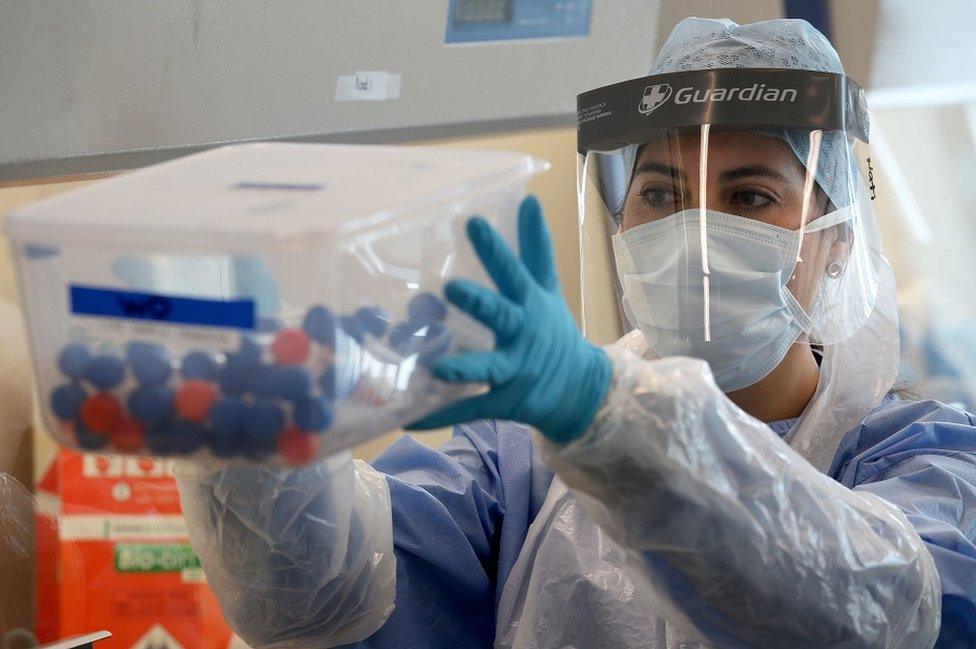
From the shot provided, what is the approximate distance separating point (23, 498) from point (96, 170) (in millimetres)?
378

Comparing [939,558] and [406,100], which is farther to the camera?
[406,100]

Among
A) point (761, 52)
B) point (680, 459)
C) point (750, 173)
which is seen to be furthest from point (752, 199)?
point (680, 459)

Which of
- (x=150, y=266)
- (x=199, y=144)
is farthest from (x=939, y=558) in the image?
(x=199, y=144)

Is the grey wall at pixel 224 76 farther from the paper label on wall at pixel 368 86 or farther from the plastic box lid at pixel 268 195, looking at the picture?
the plastic box lid at pixel 268 195

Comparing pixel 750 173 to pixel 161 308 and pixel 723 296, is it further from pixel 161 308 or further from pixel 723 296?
pixel 161 308

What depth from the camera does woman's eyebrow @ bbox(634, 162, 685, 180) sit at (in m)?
1.47

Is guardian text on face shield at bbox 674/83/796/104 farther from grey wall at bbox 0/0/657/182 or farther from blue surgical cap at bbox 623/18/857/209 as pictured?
grey wall at bbox 0/0/657/182

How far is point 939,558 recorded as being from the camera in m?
1.08

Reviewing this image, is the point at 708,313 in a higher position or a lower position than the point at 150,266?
lower

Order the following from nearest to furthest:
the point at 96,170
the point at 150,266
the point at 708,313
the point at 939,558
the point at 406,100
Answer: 1. the point at 150,266
2. the point at 939,558
3. the point at 96,170
4. the point at 708,313
5. the point at 406,100

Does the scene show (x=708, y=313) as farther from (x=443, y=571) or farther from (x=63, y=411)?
(x=63, y=411)

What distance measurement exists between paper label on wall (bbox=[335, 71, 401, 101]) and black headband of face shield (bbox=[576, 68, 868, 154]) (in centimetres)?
33

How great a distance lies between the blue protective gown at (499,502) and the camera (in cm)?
117

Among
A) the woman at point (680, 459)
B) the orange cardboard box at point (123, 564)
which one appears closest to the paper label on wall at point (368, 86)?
the woman at point (680, 459)
